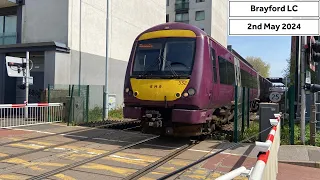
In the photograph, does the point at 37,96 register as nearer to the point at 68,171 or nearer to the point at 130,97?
the point at 130,97

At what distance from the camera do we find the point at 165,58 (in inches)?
378

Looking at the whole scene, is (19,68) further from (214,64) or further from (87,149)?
(214,64)

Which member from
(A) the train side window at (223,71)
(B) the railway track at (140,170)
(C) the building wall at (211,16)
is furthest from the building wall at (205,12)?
(B) the railway track at (140,170)

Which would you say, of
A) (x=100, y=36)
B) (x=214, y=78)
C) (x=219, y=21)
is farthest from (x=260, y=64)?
(x=214, y=78)

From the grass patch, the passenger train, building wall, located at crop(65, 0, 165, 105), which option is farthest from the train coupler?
building wall, located at crop(65, 0, 165, 105)

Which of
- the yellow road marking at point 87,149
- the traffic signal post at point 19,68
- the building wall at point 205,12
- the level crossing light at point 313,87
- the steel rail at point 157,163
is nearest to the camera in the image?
the steel rail at point 157,163

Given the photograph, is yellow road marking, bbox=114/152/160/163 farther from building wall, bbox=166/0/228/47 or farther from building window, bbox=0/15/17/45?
building wall, bbox=166/0/228/47

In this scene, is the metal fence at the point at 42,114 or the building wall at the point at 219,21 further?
the building wall at the point at 219,21

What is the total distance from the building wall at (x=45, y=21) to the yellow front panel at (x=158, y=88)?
9.95 metres

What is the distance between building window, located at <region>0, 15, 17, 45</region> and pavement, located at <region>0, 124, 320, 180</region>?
34.9ft

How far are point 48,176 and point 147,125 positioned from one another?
435 centimetres

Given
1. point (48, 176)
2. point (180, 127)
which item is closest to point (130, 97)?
point (180, 127)

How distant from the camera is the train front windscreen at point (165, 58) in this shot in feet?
30.7

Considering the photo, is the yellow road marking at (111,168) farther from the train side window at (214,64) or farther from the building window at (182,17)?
the building window at (182,17)
